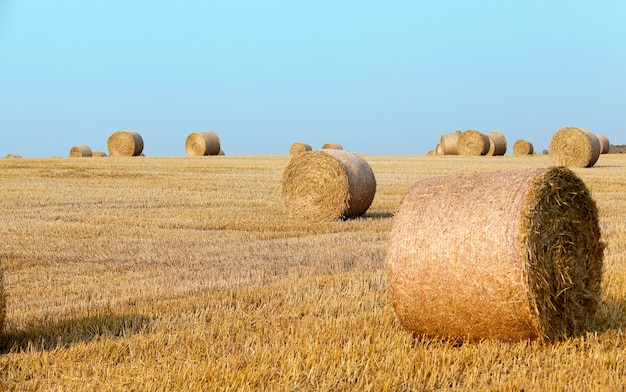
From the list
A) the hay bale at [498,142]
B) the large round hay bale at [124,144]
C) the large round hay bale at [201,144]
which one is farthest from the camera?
the hay bale at [498,142]

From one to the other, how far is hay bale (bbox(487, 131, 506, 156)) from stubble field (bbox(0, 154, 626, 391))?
93.4 feet

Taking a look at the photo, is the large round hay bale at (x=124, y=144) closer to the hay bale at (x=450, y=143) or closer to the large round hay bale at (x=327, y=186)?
the hay bale at (x=450, y=143)

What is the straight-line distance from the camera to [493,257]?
206 inches

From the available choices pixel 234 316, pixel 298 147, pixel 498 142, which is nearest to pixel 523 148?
pixel 498 142

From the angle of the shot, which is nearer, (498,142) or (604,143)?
(498,142)

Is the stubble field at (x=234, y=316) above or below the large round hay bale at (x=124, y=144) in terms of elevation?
below

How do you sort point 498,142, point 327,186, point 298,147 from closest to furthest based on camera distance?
1. point 327,186
2. point 298,147
3. point 498,142

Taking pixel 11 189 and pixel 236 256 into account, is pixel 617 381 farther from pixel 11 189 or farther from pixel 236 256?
pixel 11 189

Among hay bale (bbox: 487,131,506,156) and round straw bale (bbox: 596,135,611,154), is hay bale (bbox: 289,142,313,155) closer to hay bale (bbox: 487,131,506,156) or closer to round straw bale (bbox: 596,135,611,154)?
hay bale (bbox: 487,131,506,156)

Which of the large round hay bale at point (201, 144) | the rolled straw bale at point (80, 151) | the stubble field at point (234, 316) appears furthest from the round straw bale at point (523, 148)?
the stubble field at point (234, 316)

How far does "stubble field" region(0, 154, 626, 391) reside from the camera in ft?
15.1

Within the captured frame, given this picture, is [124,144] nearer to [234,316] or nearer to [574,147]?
[574,147]

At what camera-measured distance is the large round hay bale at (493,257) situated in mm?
5242

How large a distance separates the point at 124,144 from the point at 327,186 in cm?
2472
